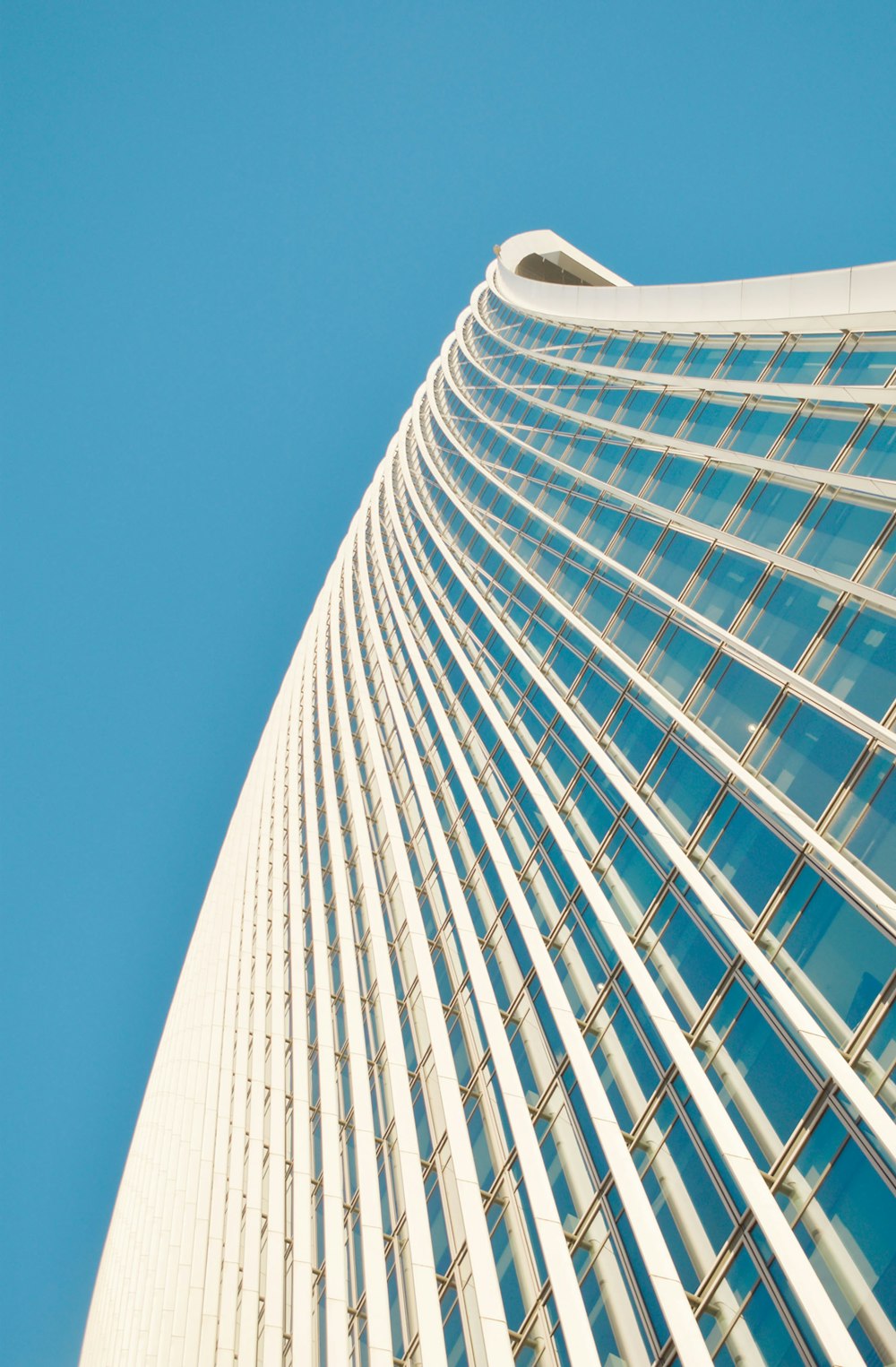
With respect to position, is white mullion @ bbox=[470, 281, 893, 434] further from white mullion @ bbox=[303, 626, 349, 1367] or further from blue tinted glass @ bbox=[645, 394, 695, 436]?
white mullion @ bbox=[303, 626, 349, 1367]

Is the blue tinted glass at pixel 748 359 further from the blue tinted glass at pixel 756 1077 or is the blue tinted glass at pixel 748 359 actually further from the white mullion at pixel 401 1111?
the white mullion at pixel 401 1111

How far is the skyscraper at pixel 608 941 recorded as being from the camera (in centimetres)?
1365

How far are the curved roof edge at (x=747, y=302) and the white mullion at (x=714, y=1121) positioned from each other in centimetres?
1128

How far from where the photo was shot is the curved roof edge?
67.4 ft

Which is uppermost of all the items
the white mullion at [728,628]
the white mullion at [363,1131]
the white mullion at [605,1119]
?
the white mullion at [728,628]

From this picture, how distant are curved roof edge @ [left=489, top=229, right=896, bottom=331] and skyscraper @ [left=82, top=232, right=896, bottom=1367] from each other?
6.2 inches

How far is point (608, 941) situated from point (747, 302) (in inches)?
612

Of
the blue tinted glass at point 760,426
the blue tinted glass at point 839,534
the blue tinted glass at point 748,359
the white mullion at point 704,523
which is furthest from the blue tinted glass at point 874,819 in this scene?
the blue tinted glass at point 748,359

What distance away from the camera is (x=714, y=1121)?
13.9 meters

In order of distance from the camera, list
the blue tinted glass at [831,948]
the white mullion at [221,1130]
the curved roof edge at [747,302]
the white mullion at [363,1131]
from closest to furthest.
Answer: the blue tinted glass at [831,948]
the white mullion at [363,1131]
the curved roof edge at [747,302]
the white mullion at [221,1130]

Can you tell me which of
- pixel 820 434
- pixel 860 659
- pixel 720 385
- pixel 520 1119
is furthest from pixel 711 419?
pixel 520 1119

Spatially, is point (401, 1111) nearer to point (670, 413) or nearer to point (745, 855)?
point (745, 855)

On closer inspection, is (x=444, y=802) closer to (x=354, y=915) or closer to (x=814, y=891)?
(x=354, y=915)

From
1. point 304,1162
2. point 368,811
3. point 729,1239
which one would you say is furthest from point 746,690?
point 368,811
